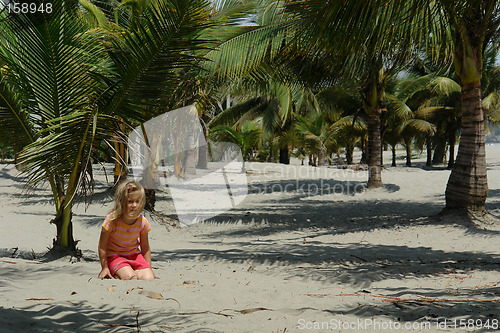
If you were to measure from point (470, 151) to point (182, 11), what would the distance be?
18.9 feet

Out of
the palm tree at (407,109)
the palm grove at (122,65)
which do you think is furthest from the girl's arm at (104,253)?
the palm tree at (407,109)

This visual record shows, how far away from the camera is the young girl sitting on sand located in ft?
12.1

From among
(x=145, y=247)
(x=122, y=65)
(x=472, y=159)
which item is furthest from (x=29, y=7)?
(x=472, y=159)

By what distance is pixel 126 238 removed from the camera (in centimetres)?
381

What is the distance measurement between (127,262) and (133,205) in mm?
549

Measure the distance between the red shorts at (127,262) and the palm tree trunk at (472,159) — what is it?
A: 575 cm

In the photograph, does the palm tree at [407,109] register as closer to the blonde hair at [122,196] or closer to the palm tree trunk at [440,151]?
the palm tree trunk at [440,151]

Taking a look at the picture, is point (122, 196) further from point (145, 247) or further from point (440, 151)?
point (440, 151)

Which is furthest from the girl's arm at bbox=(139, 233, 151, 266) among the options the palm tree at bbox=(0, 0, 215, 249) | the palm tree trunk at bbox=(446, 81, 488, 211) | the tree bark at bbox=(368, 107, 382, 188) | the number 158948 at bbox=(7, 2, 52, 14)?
the tree bark at bbox=(368, 107, 382, 188)

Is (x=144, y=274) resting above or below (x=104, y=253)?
below

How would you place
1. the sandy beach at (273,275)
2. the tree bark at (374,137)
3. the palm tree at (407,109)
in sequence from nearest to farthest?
the sandy beach at (273,275) < the tree bark at (374,137) < the palm tree at (407,109)

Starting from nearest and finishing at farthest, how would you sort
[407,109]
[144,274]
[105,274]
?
[105,274] → [144,274] → [407,109]

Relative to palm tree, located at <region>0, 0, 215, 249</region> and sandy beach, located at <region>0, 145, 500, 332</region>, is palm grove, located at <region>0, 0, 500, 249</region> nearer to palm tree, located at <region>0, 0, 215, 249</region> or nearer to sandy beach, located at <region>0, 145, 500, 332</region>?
palm tree, located at <region>0, 0, 215, 249</region>

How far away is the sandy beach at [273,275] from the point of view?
264 cm
